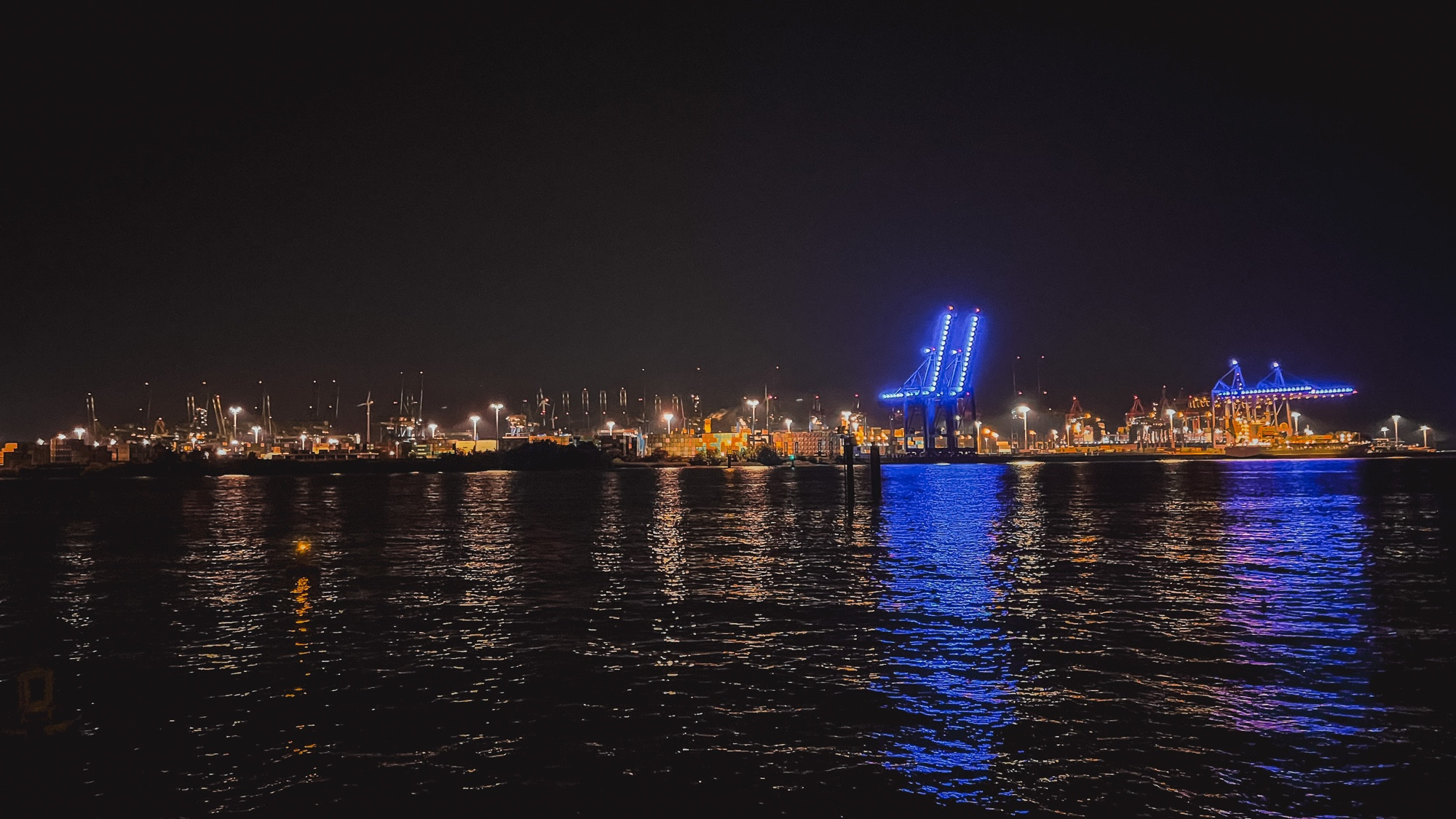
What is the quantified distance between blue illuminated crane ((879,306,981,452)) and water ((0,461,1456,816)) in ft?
469

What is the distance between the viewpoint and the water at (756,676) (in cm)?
820

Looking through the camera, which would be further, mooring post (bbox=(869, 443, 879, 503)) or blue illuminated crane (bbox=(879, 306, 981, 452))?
blue illuminated crane (bbox=(879, 306, 981, 452))

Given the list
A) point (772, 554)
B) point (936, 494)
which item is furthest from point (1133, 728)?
point (936, 494)

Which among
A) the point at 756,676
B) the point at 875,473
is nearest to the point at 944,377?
the point at 875,473

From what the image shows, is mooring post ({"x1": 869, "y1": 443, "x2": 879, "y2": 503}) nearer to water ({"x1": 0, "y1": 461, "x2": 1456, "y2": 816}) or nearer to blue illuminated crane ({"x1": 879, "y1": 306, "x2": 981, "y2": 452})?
water ({"x1": 0, "y1": 461, "x2": 1456, "y2": 816})

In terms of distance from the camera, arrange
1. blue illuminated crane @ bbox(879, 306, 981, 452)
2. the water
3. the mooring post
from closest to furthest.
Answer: the water
the mooring post
blue illuminated crane @ bbox(879, 306, 981, 452)

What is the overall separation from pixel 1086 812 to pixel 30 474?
7907 inches

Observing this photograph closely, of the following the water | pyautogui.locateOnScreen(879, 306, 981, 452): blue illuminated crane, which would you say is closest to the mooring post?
the water

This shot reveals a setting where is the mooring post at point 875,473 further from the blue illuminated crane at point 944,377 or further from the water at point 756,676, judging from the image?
the blue illuminated crane at point 944,377

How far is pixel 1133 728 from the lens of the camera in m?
9.49

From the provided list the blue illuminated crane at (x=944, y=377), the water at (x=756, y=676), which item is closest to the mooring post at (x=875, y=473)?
the water at (x=756, y=676)

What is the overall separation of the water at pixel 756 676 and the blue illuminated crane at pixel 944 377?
5631 inches

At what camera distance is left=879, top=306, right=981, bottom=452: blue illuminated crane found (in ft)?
554

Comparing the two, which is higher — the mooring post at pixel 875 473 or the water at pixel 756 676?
the mooring post at pixel 875 473
